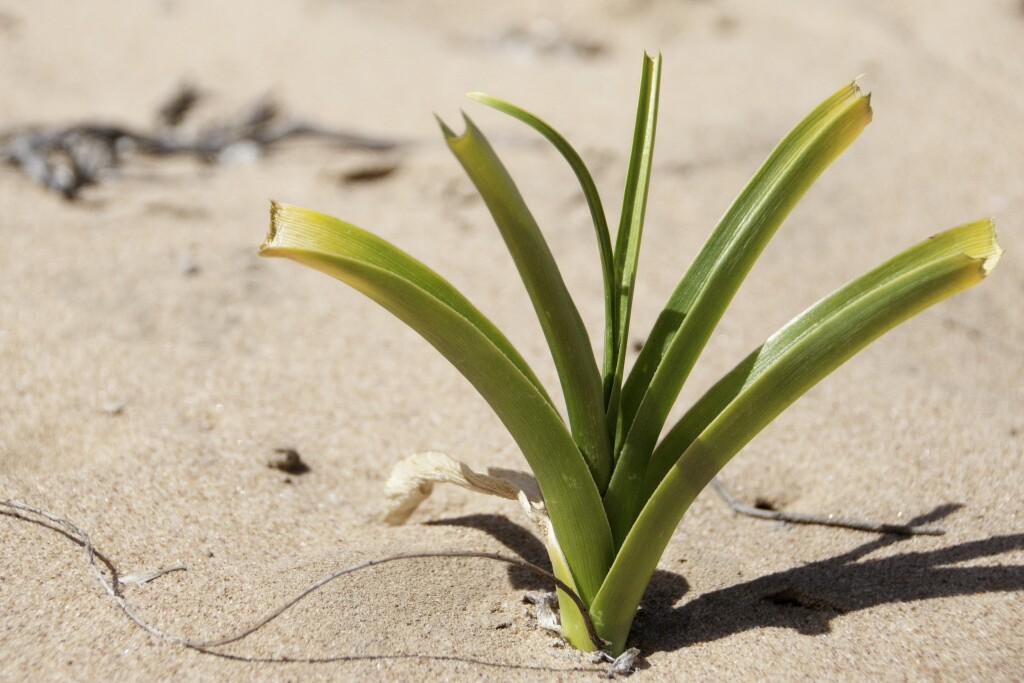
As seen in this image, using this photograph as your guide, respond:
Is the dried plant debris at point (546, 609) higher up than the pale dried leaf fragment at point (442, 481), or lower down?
lower down

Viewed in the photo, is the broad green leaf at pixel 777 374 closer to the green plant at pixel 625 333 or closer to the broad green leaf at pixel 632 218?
the green plant at pixel 625 333

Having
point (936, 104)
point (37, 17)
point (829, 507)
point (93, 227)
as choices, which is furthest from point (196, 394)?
point (37, 17)

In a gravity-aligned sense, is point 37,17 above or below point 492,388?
above

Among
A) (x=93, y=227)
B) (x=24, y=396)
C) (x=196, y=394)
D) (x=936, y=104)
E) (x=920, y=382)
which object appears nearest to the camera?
(x=24, y=396)

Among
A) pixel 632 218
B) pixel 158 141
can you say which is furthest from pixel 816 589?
pixel 158 141

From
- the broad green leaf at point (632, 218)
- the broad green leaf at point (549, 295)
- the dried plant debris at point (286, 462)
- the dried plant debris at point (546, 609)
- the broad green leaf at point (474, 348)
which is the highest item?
the broad green leaf at point (632, 218)

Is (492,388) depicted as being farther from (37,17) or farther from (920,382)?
(37,17)

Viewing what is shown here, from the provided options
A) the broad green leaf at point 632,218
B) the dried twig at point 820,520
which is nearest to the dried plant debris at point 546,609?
the broad green leaf at point 632,218
